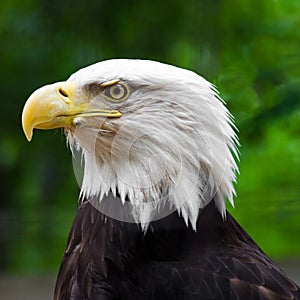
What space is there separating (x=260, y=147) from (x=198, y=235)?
4.70 feet

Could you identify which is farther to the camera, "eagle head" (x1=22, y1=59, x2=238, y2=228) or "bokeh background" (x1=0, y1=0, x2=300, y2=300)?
"bokeh background" (x1=0, y1=0, x2=300, y2=300)

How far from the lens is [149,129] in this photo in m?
2.12

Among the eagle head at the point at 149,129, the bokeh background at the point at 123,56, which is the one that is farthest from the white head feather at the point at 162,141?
the bokeh background at the point at 123,56

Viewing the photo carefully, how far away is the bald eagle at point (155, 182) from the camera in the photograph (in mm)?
2100

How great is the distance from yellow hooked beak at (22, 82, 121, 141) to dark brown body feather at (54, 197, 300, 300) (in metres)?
0.26

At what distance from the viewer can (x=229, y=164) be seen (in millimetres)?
2156

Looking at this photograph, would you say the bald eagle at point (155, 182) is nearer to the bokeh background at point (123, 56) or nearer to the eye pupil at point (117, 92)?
the eye pupil at point (117, 92)

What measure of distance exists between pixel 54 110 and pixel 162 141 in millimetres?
270

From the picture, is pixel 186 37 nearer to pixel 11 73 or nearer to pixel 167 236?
pixel 11 73

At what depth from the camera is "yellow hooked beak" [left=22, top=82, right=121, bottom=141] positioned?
210 centimetres

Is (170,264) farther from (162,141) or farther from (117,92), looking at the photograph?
(117,92)

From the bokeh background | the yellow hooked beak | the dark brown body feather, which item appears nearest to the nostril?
the yellow hooked beak

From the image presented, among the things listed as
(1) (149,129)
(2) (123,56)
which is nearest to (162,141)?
(1) (149,129)

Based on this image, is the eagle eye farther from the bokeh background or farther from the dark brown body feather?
the bokeh background
